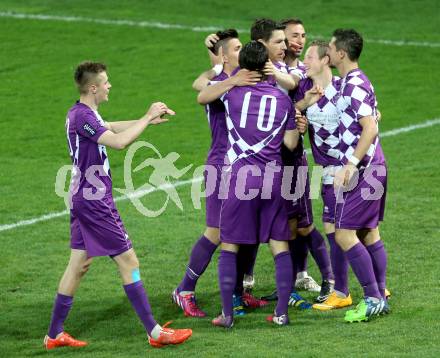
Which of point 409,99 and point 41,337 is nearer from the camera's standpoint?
point 41,337

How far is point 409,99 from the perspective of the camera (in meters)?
18.0

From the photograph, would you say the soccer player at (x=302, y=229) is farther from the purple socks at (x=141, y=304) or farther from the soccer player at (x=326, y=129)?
the purple socks at (x=141, y=304)

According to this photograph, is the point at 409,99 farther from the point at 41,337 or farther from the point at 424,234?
the point at 41,337

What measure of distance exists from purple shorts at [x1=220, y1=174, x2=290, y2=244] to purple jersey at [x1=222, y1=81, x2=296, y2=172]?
188mm

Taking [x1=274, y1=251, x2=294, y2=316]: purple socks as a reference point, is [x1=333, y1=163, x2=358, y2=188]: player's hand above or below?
above

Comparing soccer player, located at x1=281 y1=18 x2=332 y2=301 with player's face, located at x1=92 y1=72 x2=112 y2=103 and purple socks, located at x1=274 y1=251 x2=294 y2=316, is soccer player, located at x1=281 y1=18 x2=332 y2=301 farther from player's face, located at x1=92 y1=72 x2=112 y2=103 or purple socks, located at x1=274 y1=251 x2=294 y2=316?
player's face, located at x1=92 y1=72 x2=112 y2=103

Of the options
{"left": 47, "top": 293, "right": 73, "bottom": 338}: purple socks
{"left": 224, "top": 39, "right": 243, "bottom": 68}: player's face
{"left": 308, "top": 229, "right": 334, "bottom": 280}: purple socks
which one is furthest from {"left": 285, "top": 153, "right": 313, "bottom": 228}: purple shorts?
{"left": 47, "top": 293, "right": 73, "bottom": 338}: purple socks

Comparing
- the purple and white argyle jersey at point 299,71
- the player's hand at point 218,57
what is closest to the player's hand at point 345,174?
the purple and white argyle jersey at point 299,71

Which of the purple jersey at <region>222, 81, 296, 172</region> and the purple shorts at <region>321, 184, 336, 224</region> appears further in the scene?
the purple shorts at <region>321, 184, 336, 224</region>

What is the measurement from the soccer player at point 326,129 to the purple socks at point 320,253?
25cm

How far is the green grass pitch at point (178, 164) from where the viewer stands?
8.86 metres

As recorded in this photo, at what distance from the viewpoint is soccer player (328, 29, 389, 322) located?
9000 millimetres

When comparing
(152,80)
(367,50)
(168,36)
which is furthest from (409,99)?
(168,36)

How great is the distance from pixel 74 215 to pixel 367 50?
41.9 ft
